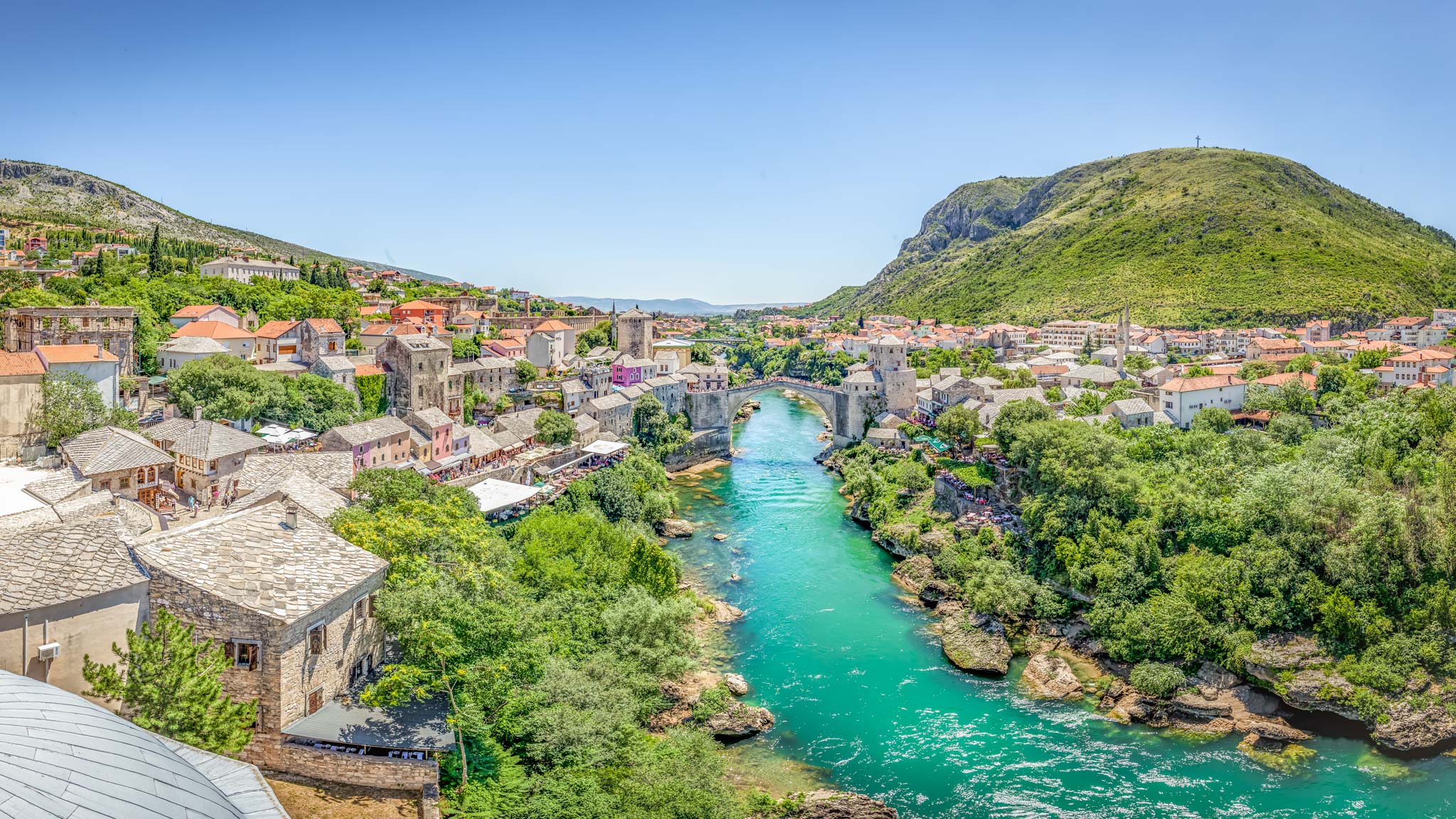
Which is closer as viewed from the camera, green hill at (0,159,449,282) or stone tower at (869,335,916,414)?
stone tower at (869,335,916,414)

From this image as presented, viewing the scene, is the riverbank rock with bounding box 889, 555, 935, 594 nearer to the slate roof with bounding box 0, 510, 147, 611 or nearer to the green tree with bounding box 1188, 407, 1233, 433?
the green tree with bounding box 1188, 407, 1233, 433

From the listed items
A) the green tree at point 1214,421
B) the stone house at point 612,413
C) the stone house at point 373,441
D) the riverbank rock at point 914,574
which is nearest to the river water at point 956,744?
the riverbank rock at point 914,574

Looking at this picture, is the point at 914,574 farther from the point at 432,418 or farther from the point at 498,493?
the point at 432,418

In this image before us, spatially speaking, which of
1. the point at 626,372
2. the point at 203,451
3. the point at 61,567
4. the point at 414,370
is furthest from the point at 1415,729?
the point at 626,372

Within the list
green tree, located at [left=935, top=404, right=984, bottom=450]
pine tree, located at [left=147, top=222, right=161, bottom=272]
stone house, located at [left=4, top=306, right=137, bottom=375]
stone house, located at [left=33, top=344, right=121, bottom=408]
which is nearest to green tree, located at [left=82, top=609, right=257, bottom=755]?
stone house, located at [left=33, top=344, right=121, bottom=408]

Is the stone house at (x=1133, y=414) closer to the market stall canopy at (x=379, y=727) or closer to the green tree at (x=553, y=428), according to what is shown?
the green tree at (x=553, y=428)

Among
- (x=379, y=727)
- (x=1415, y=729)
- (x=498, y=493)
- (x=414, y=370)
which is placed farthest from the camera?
(x=414, y=370)
